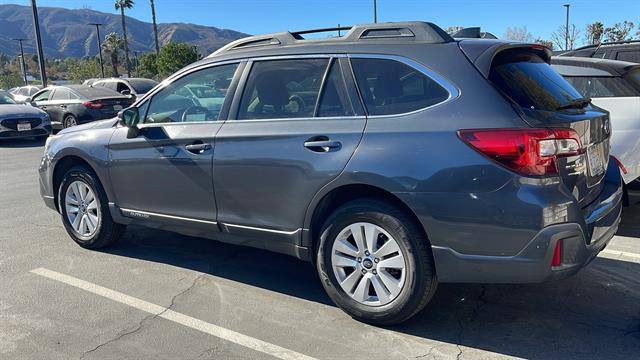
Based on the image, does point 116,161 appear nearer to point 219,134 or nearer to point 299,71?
point 219,134

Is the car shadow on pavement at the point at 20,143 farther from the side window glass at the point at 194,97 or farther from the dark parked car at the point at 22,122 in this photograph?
the side window glass at the point at 194,97

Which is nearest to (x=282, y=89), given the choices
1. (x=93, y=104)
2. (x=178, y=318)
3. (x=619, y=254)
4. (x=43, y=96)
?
(x=178, y=318)

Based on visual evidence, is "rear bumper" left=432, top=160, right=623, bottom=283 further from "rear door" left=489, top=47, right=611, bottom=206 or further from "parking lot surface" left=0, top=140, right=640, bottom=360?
"parking lot surface" left=0, top=140, right=640, bottom=360

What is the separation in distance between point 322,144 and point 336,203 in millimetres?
411

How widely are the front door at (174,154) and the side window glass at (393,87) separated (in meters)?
1.17

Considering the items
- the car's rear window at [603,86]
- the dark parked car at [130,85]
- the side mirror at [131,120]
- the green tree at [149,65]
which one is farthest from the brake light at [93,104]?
the green tree at [149,65]

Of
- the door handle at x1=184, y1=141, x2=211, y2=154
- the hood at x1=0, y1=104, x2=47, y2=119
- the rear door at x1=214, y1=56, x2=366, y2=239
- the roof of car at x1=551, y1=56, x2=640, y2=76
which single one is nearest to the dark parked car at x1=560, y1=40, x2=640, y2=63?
the roof of car at x1=551, y1=56, x2=640, y2=76

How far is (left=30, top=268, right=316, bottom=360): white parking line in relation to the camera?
3.33m

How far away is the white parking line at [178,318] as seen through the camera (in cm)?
333

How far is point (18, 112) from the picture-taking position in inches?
548

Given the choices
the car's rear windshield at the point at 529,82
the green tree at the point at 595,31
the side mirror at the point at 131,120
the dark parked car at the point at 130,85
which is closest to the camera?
the car's rear windshield at the point at 529,82

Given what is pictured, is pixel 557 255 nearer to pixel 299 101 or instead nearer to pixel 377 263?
pixel 377 263

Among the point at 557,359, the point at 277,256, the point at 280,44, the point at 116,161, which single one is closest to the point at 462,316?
the point at 557,359

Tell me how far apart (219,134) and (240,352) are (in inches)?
63.4
